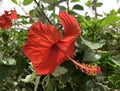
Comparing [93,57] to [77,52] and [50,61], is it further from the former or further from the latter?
[50,61]

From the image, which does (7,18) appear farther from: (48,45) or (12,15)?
(48,45)

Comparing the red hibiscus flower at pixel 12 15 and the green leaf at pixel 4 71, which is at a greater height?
the red hibiscus flower at pixel 12 15

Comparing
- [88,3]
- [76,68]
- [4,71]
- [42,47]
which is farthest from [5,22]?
[88,3]

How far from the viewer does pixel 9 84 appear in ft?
3.51

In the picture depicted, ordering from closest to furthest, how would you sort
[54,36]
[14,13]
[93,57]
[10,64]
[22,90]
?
[54,36]
[93,57]
[10,64]
[22,90]
[14,13]

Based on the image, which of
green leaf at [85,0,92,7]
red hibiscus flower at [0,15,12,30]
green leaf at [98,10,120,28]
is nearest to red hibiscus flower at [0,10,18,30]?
red hibiscus flower at [0,15,12,30]

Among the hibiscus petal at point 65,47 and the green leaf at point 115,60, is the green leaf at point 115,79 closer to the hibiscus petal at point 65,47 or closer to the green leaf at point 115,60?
the green leaf at point 115,60

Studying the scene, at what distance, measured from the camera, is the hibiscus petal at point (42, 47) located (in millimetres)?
632

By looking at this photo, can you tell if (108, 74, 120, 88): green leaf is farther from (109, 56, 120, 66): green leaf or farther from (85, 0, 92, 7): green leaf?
(85, 0, 92, 7): green leaf

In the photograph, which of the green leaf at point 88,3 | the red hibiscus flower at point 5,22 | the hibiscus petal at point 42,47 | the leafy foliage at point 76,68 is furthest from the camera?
the green leaf at point 88,3

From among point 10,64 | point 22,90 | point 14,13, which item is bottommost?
point 22,90

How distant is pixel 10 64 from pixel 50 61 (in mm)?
295

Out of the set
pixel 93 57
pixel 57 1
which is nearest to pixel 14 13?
pixel 57 1

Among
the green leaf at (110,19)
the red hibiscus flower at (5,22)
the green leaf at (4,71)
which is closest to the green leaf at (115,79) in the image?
the green leaf at (110,19)
